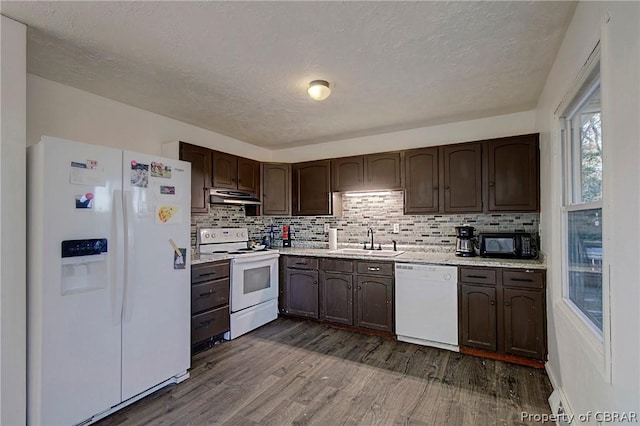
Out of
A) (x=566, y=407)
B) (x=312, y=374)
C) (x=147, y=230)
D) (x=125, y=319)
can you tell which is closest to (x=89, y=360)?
(x=125, y=319)

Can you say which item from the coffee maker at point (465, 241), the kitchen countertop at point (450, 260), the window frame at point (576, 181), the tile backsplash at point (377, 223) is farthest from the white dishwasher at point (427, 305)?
the window frame at point (576, 181)

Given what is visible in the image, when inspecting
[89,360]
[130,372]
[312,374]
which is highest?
[89,360]

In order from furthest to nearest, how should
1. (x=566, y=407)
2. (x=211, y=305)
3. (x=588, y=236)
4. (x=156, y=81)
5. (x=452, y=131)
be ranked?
(x=452, y=131)
(x=211, y=305)
(x=156, y=81)
(x=566, y=407)
(x=588, y=236)

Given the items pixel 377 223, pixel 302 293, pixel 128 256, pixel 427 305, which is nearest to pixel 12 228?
pixel 128 256

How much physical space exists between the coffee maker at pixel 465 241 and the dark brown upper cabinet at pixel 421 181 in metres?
0.35

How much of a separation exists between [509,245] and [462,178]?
2.72ft

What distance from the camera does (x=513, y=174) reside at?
122 inches

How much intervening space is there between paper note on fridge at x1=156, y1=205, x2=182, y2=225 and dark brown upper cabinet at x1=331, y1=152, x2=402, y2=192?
2112 millimetres

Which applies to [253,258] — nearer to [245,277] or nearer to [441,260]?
[245,277]

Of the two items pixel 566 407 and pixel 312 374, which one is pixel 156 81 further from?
pixel 566 407

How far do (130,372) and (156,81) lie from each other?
2251mm

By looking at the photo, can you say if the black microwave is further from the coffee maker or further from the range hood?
the range hood

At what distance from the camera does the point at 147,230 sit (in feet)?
7.57

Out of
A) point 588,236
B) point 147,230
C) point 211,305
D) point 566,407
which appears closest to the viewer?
point 588,236
